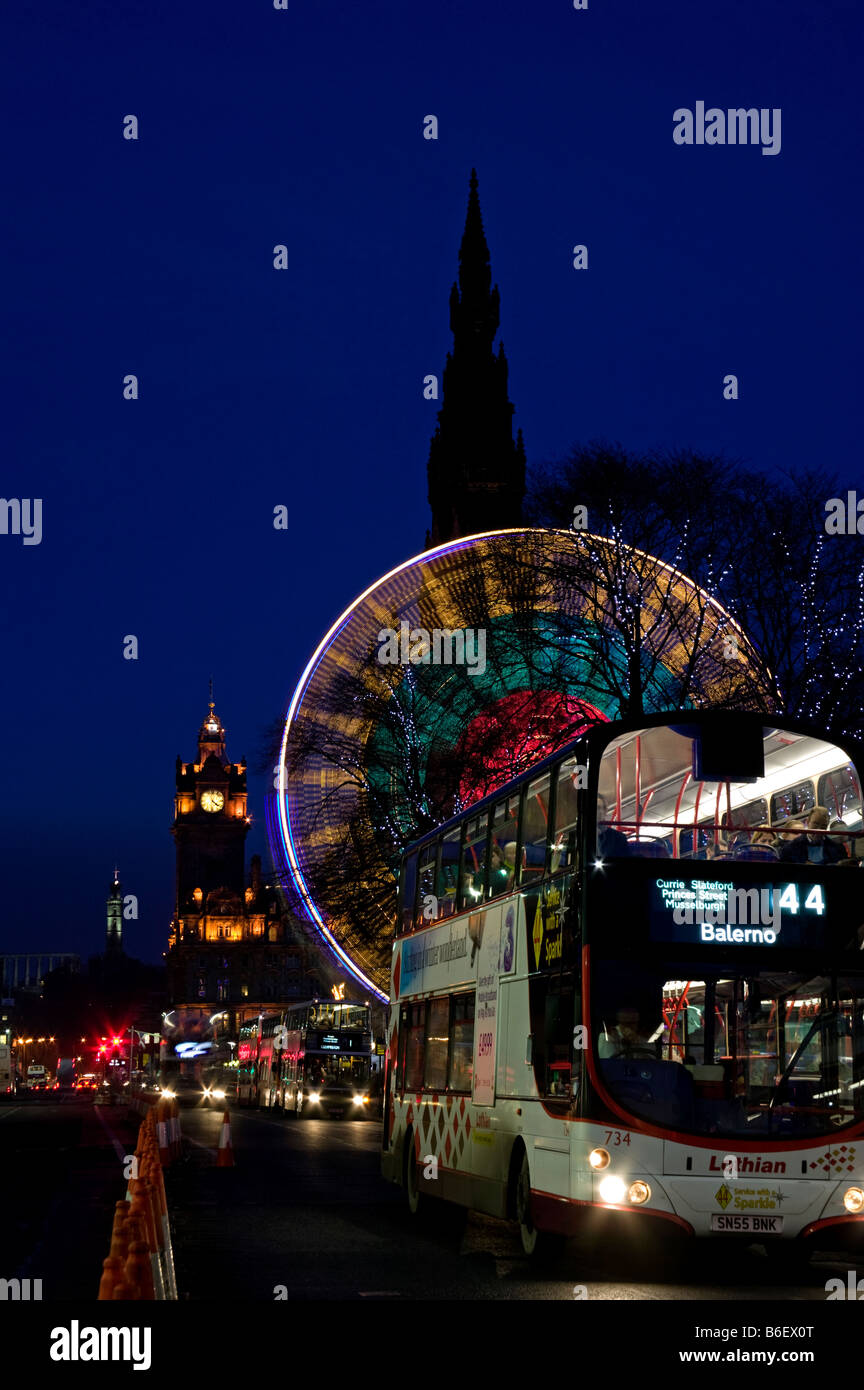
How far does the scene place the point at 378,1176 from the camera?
2859cm

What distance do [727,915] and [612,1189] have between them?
231 cm

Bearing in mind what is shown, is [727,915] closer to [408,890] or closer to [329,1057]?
[408,890]

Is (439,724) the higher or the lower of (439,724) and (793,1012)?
the higher

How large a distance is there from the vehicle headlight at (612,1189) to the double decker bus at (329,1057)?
46.3m

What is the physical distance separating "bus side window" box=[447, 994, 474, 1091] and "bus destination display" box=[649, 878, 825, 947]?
14.2 feet

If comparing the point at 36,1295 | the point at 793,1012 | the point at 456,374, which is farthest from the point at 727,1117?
the point at 456,374

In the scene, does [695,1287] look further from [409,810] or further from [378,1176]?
[409,810]

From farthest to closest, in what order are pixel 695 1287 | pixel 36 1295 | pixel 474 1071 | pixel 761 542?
pixel 761 542, pixel 474 1071, pixel 695 1287, pixel 36 1295

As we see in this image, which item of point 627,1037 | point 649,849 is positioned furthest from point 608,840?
point 627,1037

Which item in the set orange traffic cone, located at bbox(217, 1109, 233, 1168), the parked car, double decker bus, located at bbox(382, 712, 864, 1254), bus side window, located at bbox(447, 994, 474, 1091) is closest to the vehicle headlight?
double decker bus, located at bbox(382, 712, 864, 1254)

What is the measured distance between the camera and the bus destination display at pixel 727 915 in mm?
15367

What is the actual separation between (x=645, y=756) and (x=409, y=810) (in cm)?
3450

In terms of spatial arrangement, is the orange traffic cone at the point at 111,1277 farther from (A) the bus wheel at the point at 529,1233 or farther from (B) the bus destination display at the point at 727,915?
(A) the bus wheel at the point at 529,1233

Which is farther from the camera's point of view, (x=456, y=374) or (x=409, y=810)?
(x=456, y=374)
